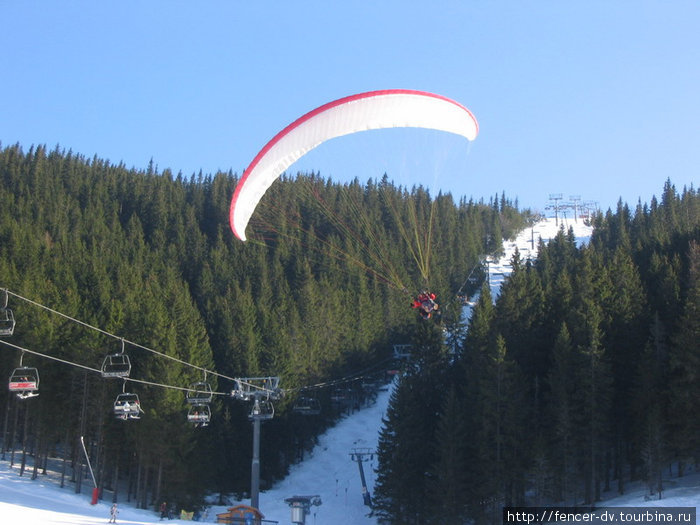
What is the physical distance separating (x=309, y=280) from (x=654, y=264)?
28213 mm

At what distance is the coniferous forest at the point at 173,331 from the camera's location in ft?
109

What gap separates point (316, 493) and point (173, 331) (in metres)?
13.3

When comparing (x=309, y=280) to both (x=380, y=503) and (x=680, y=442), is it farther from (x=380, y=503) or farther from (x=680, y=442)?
(x=680, y=442)

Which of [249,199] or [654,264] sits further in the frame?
[654,264]

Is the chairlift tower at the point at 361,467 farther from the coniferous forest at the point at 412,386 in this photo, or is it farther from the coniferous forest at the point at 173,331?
the coniferous forest at the point at 173,331

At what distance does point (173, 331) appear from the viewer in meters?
34.6

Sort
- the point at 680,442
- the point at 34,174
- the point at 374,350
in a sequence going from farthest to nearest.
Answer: the point at 34,174 → the point at 374,350 → the point at 680,442

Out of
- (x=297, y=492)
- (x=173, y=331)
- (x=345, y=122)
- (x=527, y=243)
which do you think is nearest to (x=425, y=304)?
(x=345, y=122)

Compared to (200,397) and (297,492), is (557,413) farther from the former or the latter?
(297,492)

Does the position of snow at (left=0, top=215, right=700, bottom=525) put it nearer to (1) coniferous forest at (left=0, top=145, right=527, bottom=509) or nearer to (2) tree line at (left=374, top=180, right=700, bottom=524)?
(1) coniferous forest at (left=0, top=145, right=527, bottom=509)

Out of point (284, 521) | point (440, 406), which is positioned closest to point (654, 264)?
point (440, 406)

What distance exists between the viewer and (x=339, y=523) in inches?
1412

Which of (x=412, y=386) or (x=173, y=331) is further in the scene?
(x=412, y=386)

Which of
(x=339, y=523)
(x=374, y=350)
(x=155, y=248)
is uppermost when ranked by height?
(x=155, y=248)
